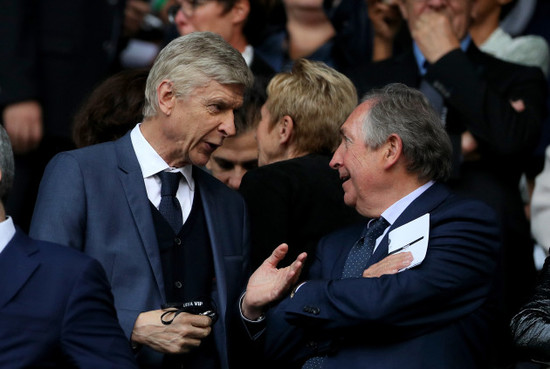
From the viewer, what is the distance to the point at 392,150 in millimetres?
4293

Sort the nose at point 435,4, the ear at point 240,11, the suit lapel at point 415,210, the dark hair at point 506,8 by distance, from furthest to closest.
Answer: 1. the dark hair at point 506,8
2. the ear at point 240,11
3. the nose at point 435,4
4. the suit lapel at point 415,210

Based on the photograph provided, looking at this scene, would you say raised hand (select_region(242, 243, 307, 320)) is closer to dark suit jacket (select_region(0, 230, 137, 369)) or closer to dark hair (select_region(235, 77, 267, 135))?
dark suit jacket (select_region(0, 230, 137, 369))

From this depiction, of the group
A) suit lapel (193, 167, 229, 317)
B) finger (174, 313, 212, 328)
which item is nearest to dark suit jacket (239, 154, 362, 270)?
suit lapel (193, 167, 229, 317)

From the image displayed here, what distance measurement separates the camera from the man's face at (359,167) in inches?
169

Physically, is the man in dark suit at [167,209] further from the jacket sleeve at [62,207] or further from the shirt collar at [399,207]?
the shirt collar at [399,207]

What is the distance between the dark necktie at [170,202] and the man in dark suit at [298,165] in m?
0.44

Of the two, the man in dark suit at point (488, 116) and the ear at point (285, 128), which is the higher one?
the ear at point (285, 128)

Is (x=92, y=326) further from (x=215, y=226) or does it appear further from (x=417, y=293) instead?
(x=417, y=293)

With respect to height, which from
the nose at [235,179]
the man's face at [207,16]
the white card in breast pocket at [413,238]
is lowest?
the nose at [235,179]

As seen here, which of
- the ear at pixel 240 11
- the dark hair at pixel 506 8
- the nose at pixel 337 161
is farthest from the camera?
the dark hair at pixel 506 8

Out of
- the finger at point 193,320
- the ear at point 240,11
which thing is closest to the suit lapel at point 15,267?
the finger at point 193,320

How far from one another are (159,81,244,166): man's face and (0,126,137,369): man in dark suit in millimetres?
877

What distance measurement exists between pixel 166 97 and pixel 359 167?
29.0 inches

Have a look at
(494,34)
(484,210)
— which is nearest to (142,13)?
(494,34)
